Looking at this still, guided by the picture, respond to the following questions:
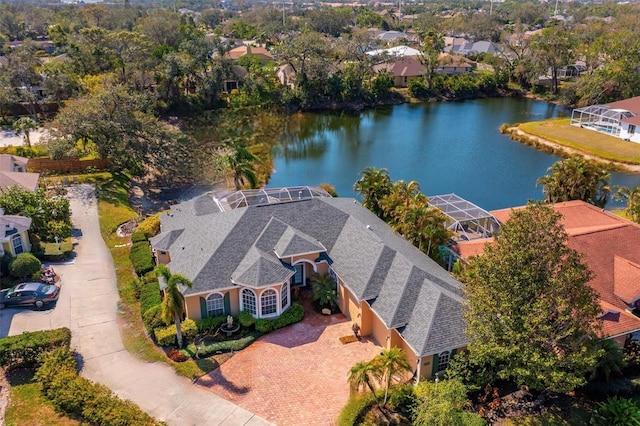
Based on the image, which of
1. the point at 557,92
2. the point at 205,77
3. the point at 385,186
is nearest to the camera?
the point at 385,186

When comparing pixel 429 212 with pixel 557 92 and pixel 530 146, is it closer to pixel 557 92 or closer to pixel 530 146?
pixel 530 146

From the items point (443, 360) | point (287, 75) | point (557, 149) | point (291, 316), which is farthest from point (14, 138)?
point (557, 149)

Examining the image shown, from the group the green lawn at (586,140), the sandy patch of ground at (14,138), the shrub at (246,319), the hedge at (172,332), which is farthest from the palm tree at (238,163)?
the green lawn at (586,140)

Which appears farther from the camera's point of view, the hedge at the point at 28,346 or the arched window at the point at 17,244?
the arched window at the point at 17,244

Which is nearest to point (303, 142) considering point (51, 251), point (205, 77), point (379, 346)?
point (205, 77)

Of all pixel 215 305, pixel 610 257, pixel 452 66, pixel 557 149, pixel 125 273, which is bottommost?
pixel 125 273

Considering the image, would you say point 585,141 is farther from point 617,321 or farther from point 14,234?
point 14,234

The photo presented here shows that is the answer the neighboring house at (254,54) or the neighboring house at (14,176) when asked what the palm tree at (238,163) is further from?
the neighboring house at (254,54)
